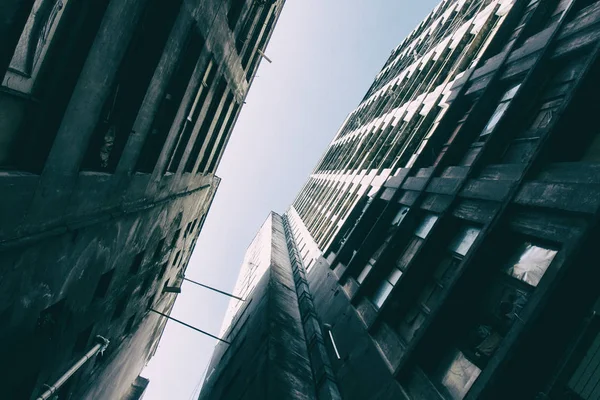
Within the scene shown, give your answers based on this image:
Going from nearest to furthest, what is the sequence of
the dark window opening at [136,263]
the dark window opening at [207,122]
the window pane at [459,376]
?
the window pane at [459,376], the dark window opening at [136,263], the dark window opening at [207,122]

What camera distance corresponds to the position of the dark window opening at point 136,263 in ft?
45.0

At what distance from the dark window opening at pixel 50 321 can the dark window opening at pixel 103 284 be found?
2.06m

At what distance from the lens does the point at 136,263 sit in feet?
46.2

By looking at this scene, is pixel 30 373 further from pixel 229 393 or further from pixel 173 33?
pixel 173 33

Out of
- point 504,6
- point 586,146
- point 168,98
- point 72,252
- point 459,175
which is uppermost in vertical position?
point 504,6

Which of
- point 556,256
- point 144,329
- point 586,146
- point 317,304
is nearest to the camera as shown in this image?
point 556,256

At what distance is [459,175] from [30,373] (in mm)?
11985

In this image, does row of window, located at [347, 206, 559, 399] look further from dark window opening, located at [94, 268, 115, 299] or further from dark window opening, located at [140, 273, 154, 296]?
dark window opening, located at [140, 273, 154, 296]

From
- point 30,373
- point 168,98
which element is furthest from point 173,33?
point 30,373

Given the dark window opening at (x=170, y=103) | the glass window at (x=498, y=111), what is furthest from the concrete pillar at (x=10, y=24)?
the glass window at (x=498, y=111)

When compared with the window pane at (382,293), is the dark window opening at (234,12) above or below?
above

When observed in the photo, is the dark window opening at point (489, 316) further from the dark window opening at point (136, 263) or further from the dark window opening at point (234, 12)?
the dark window opening at point (234, 12)

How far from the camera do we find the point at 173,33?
8.96 m

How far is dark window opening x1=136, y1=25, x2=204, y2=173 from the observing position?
35.2 feet
